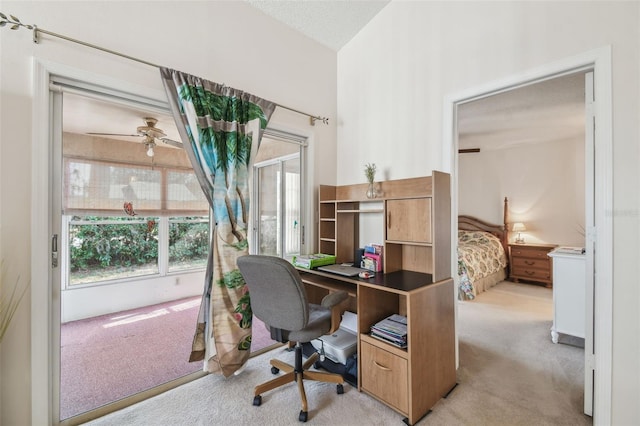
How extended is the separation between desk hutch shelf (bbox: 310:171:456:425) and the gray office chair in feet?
0.84

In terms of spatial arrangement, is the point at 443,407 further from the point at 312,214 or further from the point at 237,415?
the point at 312,214

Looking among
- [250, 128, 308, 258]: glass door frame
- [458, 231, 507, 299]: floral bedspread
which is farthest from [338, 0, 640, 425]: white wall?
[458, 231, 507, 299]: floral bedspread

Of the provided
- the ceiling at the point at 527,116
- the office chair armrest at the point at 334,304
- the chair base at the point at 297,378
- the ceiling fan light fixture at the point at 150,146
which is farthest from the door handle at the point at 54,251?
the ceiling at the point at 527,116

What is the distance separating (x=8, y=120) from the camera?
138 centimetres

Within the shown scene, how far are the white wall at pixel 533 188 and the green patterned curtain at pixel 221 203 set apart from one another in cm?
512

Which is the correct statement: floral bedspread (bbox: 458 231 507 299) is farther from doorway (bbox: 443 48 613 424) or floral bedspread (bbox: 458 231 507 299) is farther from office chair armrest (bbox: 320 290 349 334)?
office chair armrest (bbox: 320 290 349 334)

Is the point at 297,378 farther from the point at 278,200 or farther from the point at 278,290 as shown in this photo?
the point at 278,200

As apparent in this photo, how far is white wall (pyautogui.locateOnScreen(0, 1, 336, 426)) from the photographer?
1.38 metres

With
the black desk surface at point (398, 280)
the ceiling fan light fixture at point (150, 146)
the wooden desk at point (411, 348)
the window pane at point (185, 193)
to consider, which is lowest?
the wooden desk at point (411, 348)

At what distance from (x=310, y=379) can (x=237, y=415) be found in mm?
503

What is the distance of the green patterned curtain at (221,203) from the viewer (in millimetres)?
1877

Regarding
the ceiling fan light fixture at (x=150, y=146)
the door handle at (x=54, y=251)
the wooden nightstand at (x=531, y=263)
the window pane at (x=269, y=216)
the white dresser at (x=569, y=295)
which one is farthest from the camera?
the wooden nightstand at (x=531, y=263)

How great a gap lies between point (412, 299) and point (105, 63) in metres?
2.39

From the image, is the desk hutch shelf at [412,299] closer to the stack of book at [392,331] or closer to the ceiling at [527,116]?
the stack of book at [392,331]
